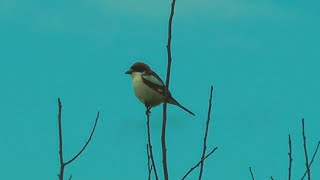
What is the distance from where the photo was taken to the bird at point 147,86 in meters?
7.96

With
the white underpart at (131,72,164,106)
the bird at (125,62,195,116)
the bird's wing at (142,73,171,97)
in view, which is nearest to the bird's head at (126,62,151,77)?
the bird at (125,62,195,116)

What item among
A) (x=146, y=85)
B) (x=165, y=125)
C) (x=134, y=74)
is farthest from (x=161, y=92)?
(x=165, y=125)

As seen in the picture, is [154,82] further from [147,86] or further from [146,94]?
[146,94]

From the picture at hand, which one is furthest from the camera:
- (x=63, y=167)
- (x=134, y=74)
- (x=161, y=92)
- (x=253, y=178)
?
(x=134, y=74)

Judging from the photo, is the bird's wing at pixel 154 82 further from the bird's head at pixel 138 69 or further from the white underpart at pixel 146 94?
the bird's head at pixel 138 69

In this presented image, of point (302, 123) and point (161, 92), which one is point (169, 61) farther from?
point (161, 92)

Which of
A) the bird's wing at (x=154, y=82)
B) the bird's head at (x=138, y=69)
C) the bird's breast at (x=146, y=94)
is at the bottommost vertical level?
the bird's breast at (x=146, y=94)

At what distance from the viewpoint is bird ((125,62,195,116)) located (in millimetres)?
7961

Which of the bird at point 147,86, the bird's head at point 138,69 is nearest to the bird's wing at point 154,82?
the bird at point 147,86

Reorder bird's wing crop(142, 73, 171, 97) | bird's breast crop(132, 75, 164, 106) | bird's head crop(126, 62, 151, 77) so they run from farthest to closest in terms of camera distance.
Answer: bird's head crop(126, 62, 151, 77)
bird's wing crop(142, 73, 171, 97)
bird's breast crop(132, 75, 164, 106)

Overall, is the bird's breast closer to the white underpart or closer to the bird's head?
the white underpart

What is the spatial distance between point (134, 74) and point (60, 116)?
17.0ft

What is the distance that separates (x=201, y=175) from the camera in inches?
147

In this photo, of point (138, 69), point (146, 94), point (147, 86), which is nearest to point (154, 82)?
point (147, 86)
